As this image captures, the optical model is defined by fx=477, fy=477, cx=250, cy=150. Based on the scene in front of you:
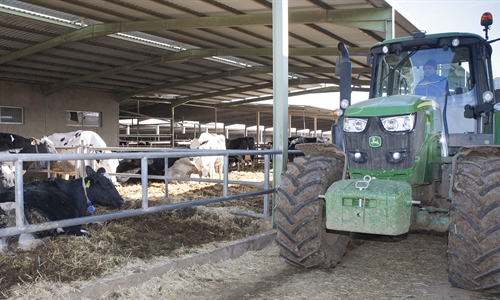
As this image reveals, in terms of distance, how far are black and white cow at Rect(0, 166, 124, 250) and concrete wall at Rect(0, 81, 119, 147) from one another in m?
13.6

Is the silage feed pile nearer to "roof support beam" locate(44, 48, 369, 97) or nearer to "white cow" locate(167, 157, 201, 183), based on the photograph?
"white cow" locate(167, 157, 201, 183)

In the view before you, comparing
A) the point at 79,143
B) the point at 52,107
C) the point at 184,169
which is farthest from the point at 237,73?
the point at 52,107

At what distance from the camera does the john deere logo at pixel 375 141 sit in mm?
4305

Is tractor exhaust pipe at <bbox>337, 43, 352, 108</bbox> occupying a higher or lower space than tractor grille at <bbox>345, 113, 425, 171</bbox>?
higher

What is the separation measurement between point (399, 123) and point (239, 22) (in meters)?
6.77

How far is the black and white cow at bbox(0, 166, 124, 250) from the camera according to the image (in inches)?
221

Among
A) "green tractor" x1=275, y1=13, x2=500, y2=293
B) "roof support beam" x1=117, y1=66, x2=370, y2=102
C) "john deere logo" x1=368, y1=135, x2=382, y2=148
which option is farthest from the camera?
"roof support beam" x1=117, y1=66, x2=370, y2=102

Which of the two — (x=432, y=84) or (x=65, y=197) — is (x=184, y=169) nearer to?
(x=65, y=197)

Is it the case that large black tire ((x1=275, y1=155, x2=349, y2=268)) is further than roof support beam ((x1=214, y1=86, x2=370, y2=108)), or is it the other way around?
roof support beam ((x1=214, y1=86, x2=370, y2=108))

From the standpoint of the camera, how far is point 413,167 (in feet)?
14.0

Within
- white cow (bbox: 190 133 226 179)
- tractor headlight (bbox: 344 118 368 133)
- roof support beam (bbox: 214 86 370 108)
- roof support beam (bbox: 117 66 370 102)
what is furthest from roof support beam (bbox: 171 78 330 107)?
tractor headlight (bbox: 344 118 368 133)

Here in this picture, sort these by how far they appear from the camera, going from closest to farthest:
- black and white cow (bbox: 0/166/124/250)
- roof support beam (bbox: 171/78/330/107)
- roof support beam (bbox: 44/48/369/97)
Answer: black and white cow (bbox: 0/166/124/250) < roof support beam (bbox: 44/48/369/97) < roof support beam (bbox: 171/78/330/107)

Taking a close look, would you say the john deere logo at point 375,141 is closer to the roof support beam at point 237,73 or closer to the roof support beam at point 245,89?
the roof support beam at point 237,73

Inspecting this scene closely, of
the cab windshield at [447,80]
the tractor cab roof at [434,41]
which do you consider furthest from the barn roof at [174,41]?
the cab windshield at [447,80]
